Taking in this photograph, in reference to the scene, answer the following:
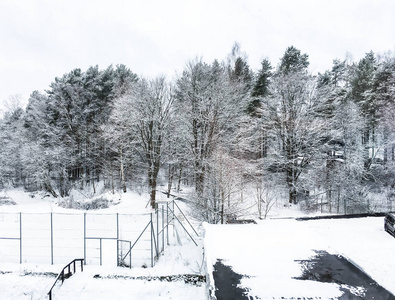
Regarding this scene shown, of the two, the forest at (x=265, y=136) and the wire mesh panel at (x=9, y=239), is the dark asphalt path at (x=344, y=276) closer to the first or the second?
the forest at (x=265, y=136)

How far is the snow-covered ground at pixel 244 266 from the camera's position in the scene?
4857 millimetres

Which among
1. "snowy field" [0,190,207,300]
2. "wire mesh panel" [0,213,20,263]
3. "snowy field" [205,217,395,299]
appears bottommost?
"wire mesh panel" [0,213,20,263]

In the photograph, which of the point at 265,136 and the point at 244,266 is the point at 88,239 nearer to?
the point at 244,266

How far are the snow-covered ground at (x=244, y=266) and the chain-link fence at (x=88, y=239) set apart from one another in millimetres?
714

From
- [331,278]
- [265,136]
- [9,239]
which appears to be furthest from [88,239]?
[265,136]

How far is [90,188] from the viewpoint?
2584 centimetres

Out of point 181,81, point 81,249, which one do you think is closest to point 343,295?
point 81,249

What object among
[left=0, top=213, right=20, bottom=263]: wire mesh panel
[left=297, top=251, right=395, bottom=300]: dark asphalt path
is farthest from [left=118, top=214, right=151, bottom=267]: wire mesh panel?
[left=297, top=251, right=395, bottom=300]: dark asphalt path

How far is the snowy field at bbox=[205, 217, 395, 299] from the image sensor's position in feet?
14.8

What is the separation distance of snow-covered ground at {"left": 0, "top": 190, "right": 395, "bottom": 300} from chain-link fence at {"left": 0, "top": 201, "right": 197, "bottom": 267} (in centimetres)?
71

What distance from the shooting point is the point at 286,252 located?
243 inches

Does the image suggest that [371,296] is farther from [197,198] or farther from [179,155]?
[179,155]

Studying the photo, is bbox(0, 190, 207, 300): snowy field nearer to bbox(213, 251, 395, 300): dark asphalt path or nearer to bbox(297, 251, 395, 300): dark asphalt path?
bbox(213, 251, 395, 300): dark asphalt path

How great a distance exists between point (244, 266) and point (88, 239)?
36.6 feet
